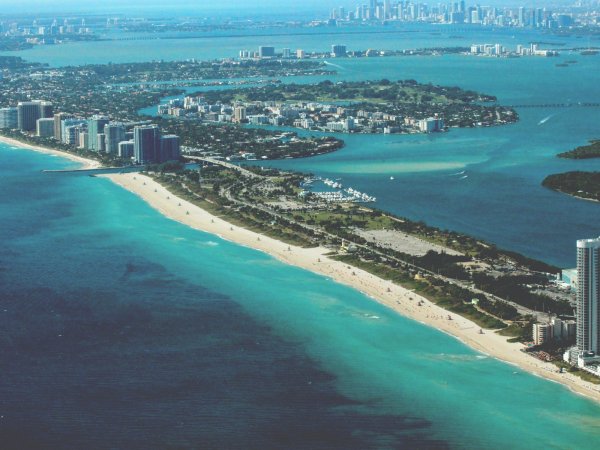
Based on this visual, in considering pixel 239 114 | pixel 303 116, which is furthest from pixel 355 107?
pixel 239 114

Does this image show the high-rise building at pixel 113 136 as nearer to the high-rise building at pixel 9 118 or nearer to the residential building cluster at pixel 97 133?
the residential building cluster at pixel 97 133

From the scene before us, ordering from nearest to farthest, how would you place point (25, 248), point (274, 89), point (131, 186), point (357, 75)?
point (25, 248) → point (131, 186) → point (274, 89) → point (357, 75)

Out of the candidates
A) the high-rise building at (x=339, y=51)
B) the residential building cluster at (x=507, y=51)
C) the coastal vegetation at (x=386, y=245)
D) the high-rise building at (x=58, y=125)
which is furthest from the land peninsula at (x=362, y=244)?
the residential building cluster at (x=507, y=51)

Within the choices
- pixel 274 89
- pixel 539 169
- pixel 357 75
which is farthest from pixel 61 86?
pixel 539 169

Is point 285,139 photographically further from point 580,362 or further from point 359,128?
point 580,362

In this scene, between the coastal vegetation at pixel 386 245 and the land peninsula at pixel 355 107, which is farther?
the land peninsula at pixel 355 107

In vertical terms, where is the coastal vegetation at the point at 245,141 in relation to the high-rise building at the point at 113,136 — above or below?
below
